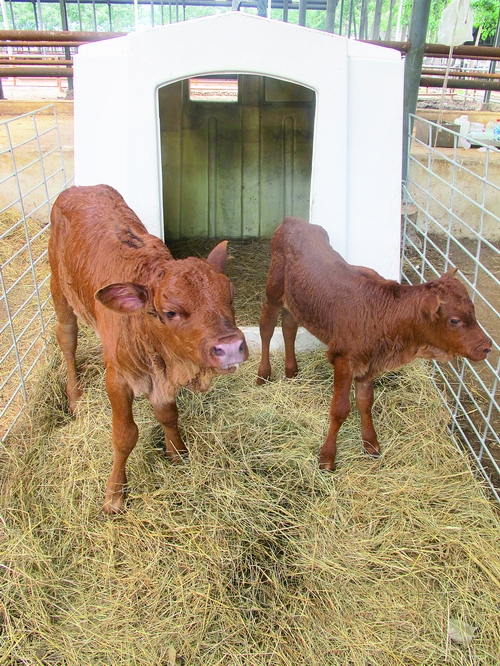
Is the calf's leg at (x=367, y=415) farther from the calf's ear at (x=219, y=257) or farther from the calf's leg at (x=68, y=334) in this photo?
the calf's leg at (x=68, y=334)

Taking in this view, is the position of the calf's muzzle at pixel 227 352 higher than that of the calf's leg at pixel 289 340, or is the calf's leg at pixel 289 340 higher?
the calf's muzzle at pixel 227 352

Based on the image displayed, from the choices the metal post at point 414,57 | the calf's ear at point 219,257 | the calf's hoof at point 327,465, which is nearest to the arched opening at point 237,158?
the metal post at point 414,57

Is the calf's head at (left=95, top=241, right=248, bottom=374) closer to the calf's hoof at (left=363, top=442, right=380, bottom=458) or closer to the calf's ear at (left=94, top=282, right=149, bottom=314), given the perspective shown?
the calf's ear at (left=94, top=282, right=149, bottom=314)

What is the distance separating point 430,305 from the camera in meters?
3.06

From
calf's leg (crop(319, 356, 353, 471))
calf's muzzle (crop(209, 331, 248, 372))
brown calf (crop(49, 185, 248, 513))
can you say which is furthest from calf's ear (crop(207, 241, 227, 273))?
calf's leg (crop(319, 356, 353, 471))

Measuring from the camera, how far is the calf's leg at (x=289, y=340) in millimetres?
4215

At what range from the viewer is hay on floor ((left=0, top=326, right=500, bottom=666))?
255 cm

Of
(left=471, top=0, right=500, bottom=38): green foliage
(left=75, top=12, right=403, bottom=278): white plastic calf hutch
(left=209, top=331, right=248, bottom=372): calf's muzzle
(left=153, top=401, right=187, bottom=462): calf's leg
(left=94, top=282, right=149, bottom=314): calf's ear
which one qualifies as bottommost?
(left=153, top=401, right=187, bottom=462): calf's leg

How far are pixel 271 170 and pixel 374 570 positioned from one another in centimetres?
459

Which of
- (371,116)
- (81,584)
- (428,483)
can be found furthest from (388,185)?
(81,584)

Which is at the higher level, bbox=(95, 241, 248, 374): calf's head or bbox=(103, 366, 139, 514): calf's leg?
bbox=(95, 241, 248, 374): calf's head

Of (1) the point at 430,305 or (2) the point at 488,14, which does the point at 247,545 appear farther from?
(2) the point at 488,14

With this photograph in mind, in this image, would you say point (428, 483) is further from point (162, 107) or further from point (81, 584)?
point (162, 107)

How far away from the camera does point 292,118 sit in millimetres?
6137
